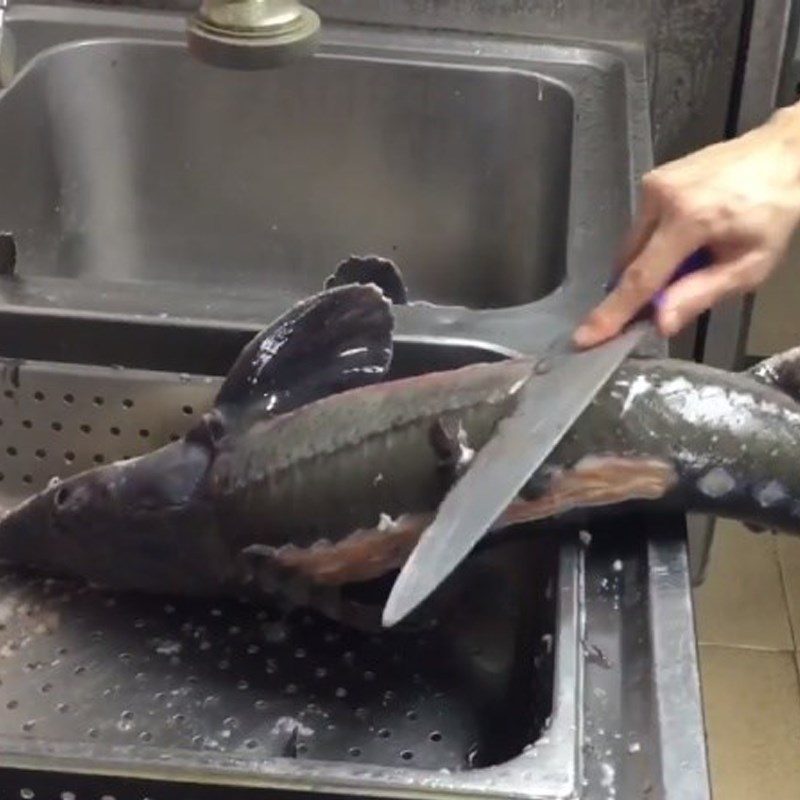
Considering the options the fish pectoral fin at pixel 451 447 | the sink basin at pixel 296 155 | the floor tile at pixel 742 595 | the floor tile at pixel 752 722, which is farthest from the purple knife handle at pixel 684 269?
the floor tile at pixel 742 595

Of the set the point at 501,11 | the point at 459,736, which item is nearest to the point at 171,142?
the point at 501,11

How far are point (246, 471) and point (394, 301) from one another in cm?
20

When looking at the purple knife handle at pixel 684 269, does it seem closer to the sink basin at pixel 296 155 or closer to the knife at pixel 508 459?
the knife at pixel 508 459

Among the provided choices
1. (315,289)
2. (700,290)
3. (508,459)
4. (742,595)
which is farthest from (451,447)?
(742,595)

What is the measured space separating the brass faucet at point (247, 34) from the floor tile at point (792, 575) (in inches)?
50.5

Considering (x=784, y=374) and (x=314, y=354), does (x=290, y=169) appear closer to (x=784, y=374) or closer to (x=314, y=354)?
(x=314, y=354)

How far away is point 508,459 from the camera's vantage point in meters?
0.68

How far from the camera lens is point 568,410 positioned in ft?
2.26

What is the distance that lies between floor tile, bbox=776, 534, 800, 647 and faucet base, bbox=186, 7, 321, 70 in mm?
1281

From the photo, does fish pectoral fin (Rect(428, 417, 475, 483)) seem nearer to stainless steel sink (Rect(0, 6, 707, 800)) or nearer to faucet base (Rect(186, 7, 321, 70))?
stainless steel sink (Rect(0, 6, 707, 800))

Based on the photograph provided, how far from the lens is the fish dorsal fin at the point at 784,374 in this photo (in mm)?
733

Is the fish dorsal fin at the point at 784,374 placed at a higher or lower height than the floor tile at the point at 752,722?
higher

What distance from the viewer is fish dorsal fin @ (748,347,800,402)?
0.73 metres

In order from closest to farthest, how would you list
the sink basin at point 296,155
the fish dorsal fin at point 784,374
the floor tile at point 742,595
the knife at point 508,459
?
the knife at point 508,459, the fish dorsal fin at point 784,374, the sink basin at point 296,155, the floor tile at point 742,595
